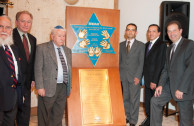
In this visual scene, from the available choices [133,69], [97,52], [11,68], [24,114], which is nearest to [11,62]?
[11,68]

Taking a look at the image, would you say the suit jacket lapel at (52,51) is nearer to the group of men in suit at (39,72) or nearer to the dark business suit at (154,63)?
the group of men in suit at (39,72)

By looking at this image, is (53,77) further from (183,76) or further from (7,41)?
(183,76)

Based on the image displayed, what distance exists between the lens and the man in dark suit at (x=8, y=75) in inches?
79.7

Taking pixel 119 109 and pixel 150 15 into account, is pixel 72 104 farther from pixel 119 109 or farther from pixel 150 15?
pixel 150 15

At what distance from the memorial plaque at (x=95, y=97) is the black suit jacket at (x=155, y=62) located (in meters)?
0.76

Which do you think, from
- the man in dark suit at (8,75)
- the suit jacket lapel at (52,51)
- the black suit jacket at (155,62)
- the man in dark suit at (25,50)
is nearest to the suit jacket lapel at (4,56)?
the man in dark suit at (8,75)

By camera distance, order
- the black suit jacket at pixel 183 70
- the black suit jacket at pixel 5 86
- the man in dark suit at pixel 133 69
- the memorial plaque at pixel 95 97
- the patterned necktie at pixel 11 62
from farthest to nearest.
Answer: the man in dark suit at pixel 133 69, the memorial plaque at pixel 95 97, the black suit jacket at pixel 183 70, the patterned necktie at pixel 11 62, the black suit jacket at pixel 5 86

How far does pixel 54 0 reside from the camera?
3883mm

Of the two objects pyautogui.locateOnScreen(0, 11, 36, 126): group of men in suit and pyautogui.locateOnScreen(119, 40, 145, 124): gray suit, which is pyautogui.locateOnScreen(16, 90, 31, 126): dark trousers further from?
pyautogui.locateOnScreen(119, 40, 145, 124): gray suit

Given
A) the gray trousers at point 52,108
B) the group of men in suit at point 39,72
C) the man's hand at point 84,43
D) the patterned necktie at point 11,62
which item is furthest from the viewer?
the man's hand at point 84,43

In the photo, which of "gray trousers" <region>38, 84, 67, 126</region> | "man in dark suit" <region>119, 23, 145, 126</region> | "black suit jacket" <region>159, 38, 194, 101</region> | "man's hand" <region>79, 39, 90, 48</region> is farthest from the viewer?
"man in dark suit" <region>119, 23, 145, 126</region>

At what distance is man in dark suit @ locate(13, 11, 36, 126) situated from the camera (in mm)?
2592

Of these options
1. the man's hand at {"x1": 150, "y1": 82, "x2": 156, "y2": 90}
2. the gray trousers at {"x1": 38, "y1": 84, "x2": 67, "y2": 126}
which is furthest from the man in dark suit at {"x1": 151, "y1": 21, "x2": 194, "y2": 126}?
the gray trousers at {"x1": 38, "y1": 84, "x2": 67, "y2": 126}

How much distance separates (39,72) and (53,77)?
Answer: 201 millimetres
